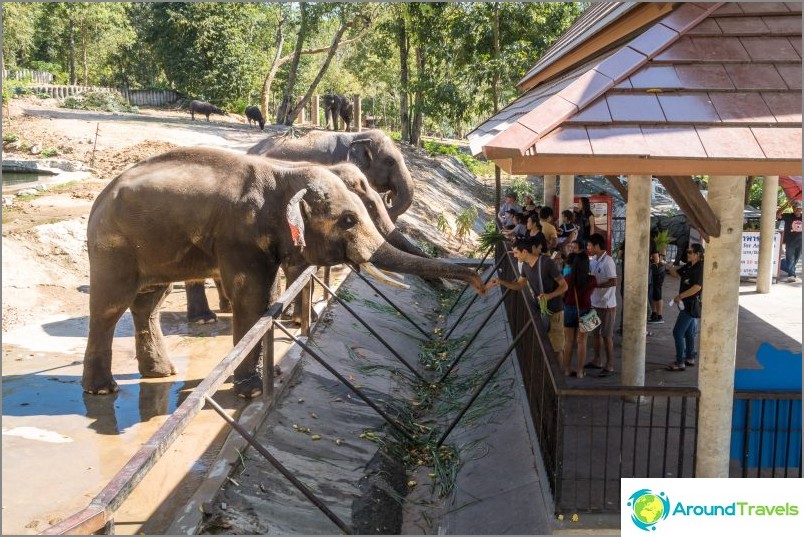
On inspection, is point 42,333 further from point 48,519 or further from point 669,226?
point 669,226

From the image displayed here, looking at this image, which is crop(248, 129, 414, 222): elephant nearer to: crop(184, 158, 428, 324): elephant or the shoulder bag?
crop(184, 158, 428, 324): elephant

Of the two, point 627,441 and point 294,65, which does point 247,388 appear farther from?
point 294,65

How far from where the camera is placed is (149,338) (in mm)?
9281

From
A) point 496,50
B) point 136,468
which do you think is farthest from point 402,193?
point 136,468

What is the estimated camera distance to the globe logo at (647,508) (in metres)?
5.03

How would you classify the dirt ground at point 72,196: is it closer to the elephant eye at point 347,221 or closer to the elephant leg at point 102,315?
the elephant leg at point 102,315

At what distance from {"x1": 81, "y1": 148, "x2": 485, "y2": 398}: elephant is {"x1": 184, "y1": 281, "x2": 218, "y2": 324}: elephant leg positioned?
2643 millimetres

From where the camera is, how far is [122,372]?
381 inches

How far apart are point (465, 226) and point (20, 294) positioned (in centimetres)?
1206

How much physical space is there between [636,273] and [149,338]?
569 centimetres

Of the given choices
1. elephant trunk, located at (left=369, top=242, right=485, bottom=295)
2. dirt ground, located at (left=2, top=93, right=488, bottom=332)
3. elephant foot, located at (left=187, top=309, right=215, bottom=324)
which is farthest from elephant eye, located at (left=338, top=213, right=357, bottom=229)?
dirt ground, located at (left=2, top=93, right=488, bottom=332)

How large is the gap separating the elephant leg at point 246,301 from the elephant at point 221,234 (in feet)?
0.04

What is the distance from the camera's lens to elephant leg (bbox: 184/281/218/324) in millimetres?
11602

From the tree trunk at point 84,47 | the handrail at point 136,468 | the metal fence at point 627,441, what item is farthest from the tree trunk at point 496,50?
the tree trunk at point 84,47
